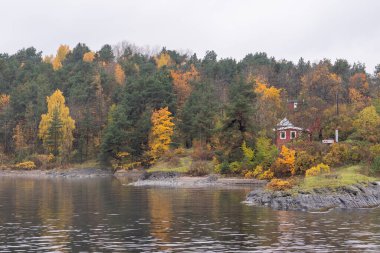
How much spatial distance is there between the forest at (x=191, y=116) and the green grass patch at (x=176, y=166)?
1.14ft

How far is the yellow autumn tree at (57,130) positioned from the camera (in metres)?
117

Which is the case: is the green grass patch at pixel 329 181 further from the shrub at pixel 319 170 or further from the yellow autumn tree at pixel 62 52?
the yellow autumn tree at pixel 62 52

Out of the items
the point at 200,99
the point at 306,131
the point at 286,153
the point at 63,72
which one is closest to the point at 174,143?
the point at 200,99

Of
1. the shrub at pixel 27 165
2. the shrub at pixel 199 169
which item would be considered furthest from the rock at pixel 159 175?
the shrub at pixel 27 165

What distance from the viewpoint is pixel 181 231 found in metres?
35.9

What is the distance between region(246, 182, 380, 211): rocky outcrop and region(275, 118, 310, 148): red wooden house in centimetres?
3552

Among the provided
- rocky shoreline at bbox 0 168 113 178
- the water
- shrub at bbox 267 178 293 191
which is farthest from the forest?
the water

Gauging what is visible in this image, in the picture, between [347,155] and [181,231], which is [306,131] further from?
[181,231]

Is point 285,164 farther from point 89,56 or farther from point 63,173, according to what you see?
point 89,56

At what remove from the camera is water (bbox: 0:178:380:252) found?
3073cm

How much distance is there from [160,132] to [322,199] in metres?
58.9

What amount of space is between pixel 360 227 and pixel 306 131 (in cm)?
4948

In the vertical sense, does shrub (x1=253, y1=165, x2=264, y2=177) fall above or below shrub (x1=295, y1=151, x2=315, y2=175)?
below

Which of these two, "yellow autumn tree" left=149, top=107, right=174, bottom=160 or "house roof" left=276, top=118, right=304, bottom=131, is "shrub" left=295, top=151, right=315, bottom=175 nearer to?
"house roof" left=276, top=118, right=304, bottom=131
